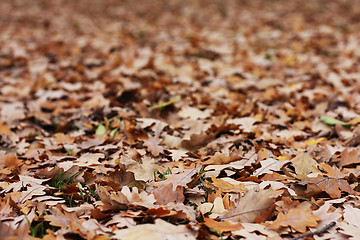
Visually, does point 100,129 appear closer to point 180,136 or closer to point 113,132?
point 113,132

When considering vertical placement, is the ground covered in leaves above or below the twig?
above

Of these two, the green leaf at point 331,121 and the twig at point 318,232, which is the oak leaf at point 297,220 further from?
the green leaf at point 331,121

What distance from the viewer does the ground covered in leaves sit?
1597 mm

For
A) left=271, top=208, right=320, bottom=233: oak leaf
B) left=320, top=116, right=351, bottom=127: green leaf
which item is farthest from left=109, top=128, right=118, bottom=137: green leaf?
left=320, top=116, right=351, bottom=127: green leaf

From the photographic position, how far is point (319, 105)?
3002mm

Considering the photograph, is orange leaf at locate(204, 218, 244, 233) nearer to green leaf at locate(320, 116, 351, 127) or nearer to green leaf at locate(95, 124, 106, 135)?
green leaf at locate(95, 124, 106, 135)

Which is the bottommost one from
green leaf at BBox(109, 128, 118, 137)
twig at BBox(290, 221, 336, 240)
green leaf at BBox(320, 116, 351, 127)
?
twig at BBox(290, 221, 336, 240)

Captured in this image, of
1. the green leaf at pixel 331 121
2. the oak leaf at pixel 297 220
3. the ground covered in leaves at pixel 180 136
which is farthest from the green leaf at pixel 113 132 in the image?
the green leaf at pixel 331 121

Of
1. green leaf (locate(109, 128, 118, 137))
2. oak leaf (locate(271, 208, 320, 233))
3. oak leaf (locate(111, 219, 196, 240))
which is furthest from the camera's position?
green leaf (locate(109, 128, 118, 137))

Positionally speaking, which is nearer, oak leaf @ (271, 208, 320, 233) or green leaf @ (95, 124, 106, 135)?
oak leaf @ (271, 208, 320, 233)

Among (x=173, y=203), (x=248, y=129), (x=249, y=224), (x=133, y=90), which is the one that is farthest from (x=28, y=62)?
(x=249, y=224)

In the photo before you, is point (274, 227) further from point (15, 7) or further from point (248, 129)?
point (15, 7)

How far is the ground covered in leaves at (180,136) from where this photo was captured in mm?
1597

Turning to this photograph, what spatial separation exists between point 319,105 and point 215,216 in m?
1.85
